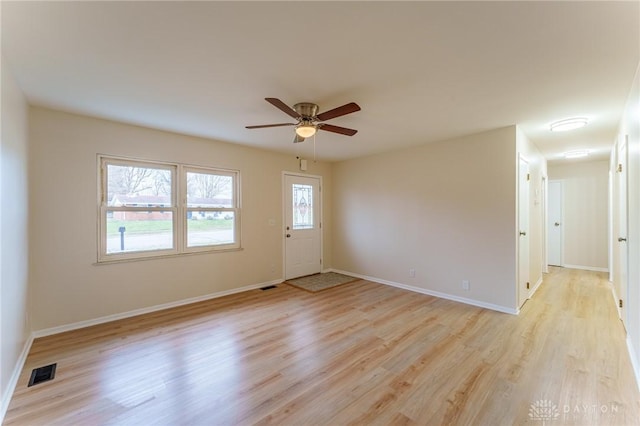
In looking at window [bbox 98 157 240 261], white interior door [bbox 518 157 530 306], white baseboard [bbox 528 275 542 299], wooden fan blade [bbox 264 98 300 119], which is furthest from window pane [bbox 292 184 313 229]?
white baseboard [bbox 528 275 542 299]

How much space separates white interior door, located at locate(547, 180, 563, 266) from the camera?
620 cm

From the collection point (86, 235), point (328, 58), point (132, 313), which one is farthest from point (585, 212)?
point (86, 235)

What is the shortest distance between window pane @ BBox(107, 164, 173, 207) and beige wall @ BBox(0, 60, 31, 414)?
2.54 feet

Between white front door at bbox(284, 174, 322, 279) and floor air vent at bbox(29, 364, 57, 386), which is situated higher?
white front door at bbox(284, 174, 322, 279)

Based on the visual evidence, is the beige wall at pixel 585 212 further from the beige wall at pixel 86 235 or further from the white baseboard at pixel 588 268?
the beige wall at pixel 86 235

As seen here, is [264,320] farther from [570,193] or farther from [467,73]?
[570,193]

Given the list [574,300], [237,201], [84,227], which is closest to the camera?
[84,227]

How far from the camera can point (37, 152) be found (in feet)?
9.39

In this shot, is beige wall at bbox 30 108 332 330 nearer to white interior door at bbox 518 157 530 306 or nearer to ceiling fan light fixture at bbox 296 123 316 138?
ceiling fan light fixture at bbox 296 123 316 138

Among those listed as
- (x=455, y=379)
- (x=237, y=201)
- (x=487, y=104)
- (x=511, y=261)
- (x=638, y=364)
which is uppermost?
(x=487, y=104)

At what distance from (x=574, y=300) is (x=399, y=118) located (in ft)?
12.2

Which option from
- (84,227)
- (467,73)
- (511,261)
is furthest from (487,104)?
(84,227)

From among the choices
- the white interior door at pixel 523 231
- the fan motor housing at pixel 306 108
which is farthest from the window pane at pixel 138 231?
the white interior door at pixel 523 231

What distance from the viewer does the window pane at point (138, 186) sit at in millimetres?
3355
